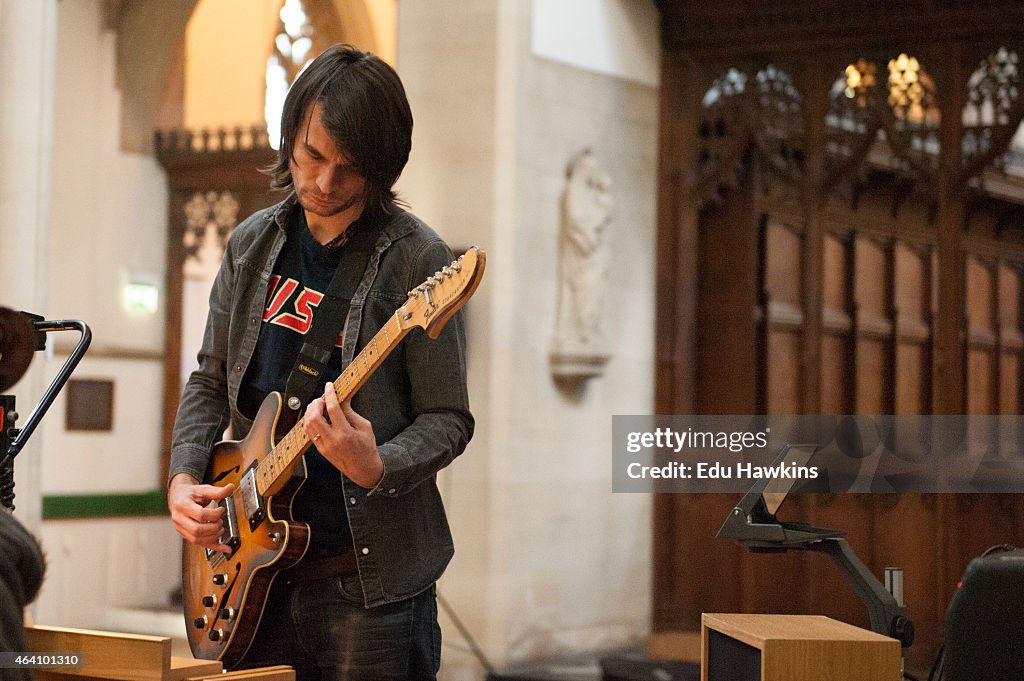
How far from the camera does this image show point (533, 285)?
659 cm

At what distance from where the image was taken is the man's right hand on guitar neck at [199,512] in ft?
7.50

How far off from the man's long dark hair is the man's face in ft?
0.04

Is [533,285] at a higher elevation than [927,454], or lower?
higher

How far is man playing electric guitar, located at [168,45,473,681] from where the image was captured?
2.19 m

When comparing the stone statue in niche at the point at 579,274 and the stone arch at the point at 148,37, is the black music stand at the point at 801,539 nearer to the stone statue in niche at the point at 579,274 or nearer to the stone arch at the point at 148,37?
the stone statue in niche at the point at 579,274

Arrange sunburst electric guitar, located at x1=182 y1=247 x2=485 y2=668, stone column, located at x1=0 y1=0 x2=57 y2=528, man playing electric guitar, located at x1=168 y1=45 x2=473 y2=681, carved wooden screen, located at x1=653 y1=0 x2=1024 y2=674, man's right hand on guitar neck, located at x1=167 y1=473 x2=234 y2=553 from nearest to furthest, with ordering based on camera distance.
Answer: sunburst electric guitar, located at x1=182 y1=247 x2=485 y2=668
man playing electric guitar, located at x1=168 y1=45 x2=473 y2=681
man's right hand on guitar neck, located at x1=167 y1=473 x2=234 y2=553
stone column, located at x1=0 y1=0 x2=57 y2=528
carved wooden screen, located at x1=653 y1=0 x2=1024 y2=674

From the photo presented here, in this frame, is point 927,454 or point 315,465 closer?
point 315,465

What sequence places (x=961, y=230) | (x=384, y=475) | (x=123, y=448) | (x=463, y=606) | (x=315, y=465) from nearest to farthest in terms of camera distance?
(x=384, y=475)
(x=315, y=465)
(x=463, y=606)
(x=961, y=230)
(x=123, y=448)

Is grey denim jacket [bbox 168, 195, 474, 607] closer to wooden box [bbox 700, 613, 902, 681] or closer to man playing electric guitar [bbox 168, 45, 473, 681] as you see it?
man playing electric guitar [bbox 168, 45, 473, 681]

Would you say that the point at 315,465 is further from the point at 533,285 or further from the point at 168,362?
the point at 168,362

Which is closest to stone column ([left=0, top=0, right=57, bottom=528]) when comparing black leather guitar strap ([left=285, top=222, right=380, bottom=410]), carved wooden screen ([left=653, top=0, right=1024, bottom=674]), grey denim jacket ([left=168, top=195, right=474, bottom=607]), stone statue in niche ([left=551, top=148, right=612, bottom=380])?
stone statue in niche ([left=551, top=148, right=612, bottom=380])

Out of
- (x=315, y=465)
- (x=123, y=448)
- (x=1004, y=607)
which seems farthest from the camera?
(x=123, y=448)

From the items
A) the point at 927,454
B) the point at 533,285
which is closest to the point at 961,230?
the point at 927,454

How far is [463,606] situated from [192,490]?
415 centimetres
